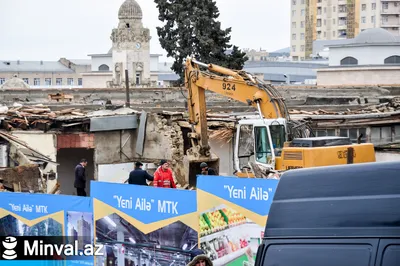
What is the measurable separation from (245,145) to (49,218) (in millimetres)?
9207

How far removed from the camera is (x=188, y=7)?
226ft

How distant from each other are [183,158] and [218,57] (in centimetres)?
4330

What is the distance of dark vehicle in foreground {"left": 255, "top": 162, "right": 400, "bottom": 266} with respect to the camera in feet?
18.1

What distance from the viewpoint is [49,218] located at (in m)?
12.1

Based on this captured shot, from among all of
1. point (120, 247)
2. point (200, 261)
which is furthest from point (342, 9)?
point (200, 261)

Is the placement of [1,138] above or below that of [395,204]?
below

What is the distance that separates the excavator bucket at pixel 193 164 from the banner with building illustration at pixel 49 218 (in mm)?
12215

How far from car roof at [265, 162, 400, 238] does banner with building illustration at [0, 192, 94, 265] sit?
19.4ft

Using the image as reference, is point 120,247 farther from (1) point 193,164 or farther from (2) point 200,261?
(1) point 193,164

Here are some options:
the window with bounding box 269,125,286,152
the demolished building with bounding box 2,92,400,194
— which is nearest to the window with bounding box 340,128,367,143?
the demolished building with bounding box 2,92,400,194

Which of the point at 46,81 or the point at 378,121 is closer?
the point at 378,121

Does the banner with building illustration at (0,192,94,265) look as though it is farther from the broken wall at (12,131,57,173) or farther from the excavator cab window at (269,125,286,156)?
the broken wall at (12,131,57,173)

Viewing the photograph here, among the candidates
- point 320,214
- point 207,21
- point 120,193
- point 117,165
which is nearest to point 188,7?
point 207,21

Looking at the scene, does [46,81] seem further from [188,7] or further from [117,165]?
[117,165]
